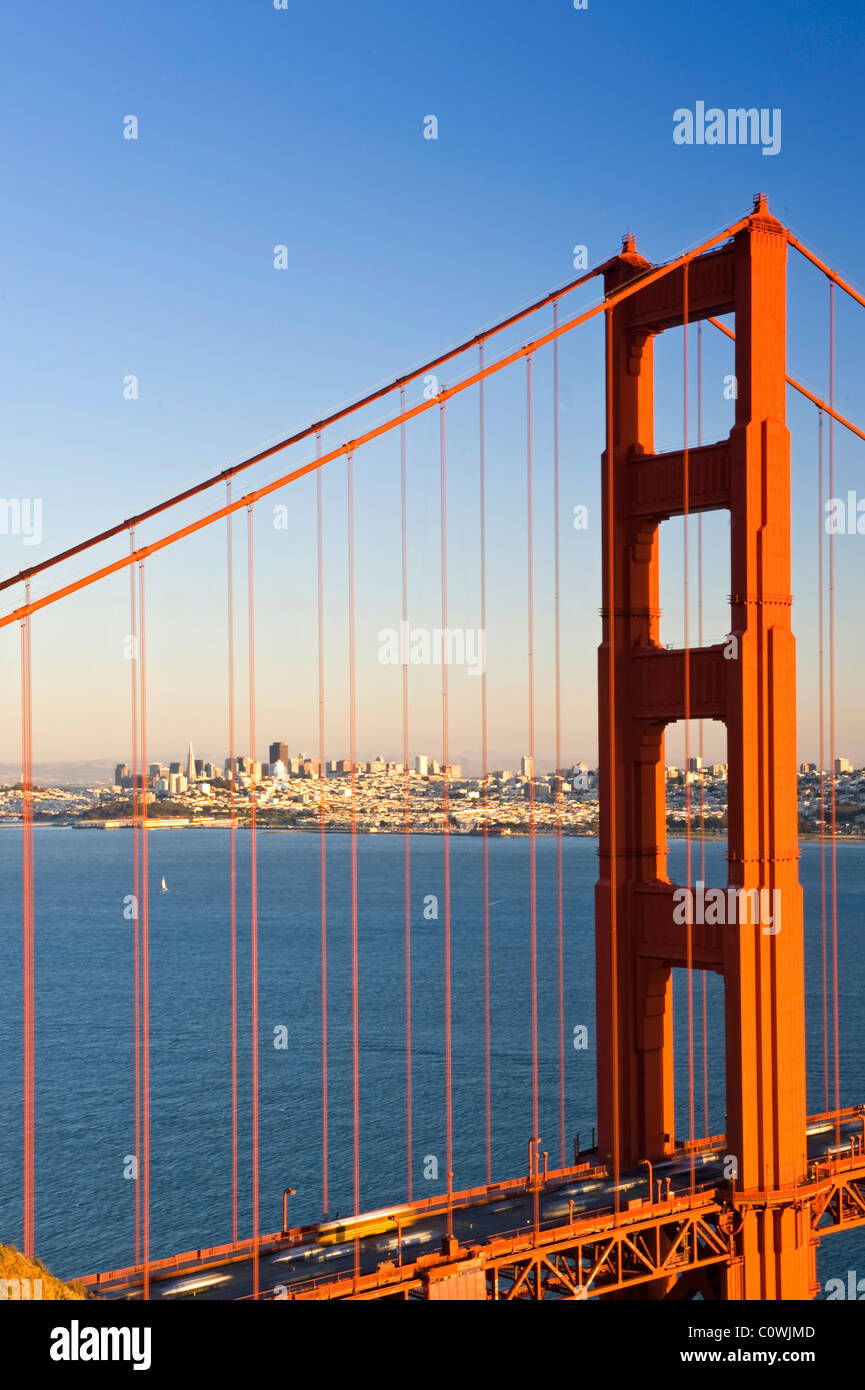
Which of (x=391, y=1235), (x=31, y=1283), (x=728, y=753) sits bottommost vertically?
(x=391, y=1235)

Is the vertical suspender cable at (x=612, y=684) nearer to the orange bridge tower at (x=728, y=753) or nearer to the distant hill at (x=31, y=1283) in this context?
the orange bridge tower at (x=728, y=753)

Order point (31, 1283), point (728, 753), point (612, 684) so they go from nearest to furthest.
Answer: point (31, 1283) < point (728, 753) < point (612, 684)

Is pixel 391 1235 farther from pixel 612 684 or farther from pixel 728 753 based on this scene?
pixel 612 684

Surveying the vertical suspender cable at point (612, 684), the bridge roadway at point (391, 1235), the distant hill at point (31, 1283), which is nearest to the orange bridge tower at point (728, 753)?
the vertical suspender cable at point (612, 684)

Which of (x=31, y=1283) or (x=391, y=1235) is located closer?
(x=31, y=1283)

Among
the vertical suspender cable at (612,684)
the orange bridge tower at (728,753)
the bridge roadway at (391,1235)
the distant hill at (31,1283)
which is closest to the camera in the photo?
the distant hill at (31,1283)

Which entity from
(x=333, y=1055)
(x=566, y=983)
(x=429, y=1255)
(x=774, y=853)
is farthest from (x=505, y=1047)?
(x=429, y=1255)

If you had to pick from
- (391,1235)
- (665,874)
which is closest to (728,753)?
(665,874)
